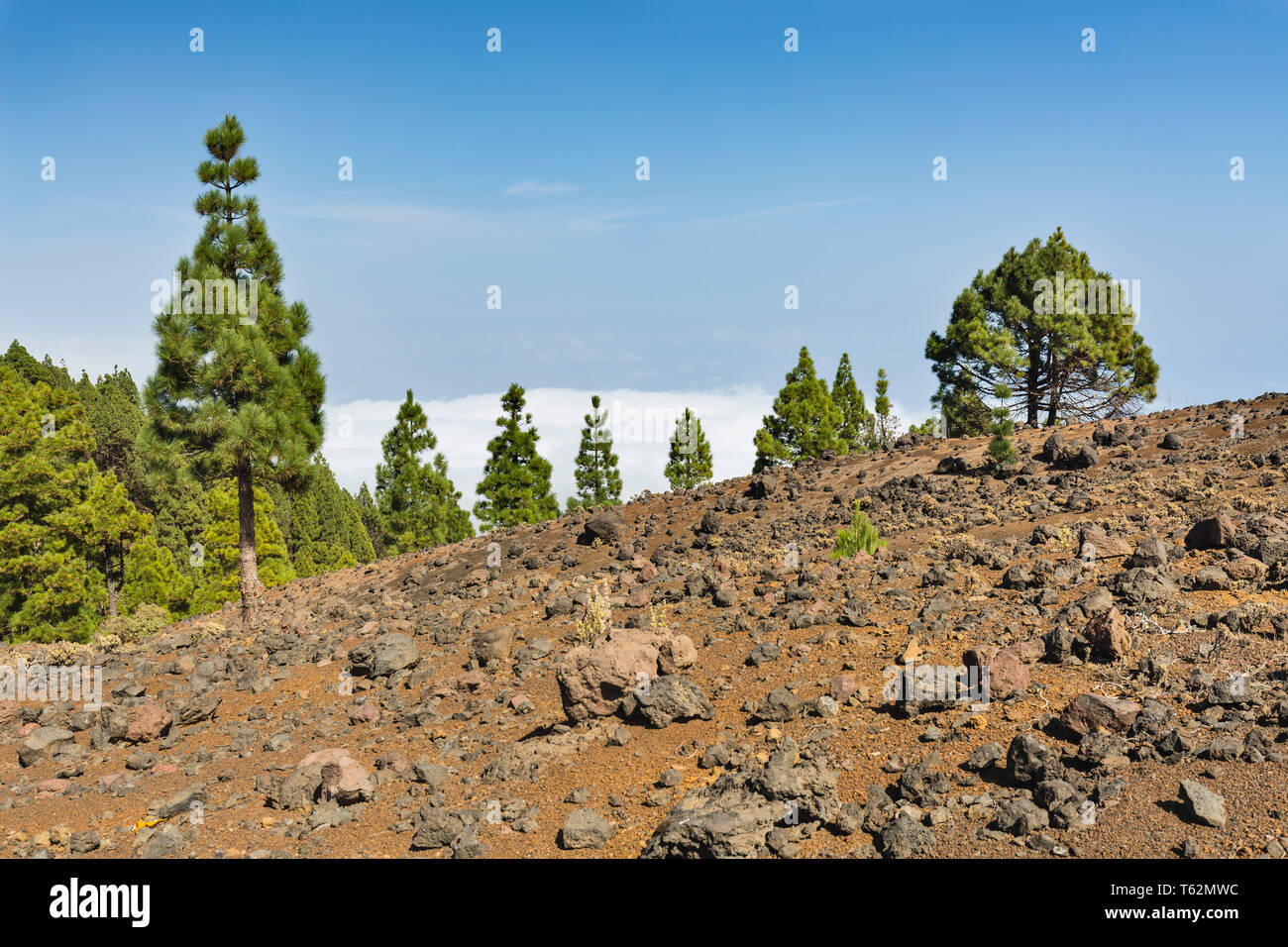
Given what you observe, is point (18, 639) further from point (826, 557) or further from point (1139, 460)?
point (1139, 460)

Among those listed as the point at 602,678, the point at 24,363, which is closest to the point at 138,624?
the point at 602,678

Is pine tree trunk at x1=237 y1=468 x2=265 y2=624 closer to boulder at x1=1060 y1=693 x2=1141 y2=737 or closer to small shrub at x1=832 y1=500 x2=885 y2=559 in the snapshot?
small shrub at x1=832 y1=500 x2=885 y2=559

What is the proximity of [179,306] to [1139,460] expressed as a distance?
2071cm

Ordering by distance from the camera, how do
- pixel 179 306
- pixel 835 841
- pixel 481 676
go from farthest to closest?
pixel 179 306, pixel 481 676, pixel 835 841

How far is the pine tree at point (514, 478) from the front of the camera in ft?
132

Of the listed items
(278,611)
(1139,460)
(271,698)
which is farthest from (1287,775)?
(278,611)

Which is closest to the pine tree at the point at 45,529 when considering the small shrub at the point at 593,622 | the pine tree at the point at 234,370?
the pine tree at the point at 234,370

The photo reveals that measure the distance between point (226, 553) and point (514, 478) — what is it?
1253 centimetres

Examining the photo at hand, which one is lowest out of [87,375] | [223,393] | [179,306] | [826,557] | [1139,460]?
[826,557]

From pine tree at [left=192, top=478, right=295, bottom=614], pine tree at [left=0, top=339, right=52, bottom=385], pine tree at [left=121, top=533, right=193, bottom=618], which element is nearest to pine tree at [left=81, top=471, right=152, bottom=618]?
pine tree at [left=121, top=533, right=193, bottom=618]

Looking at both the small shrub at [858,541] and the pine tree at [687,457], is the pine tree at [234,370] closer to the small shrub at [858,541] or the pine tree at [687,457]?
the small shrub at [858,541]

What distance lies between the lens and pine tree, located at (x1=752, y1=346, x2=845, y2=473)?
143 feet

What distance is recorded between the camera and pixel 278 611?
22.0 m

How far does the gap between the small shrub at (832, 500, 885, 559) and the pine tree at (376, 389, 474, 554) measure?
1112 inches
